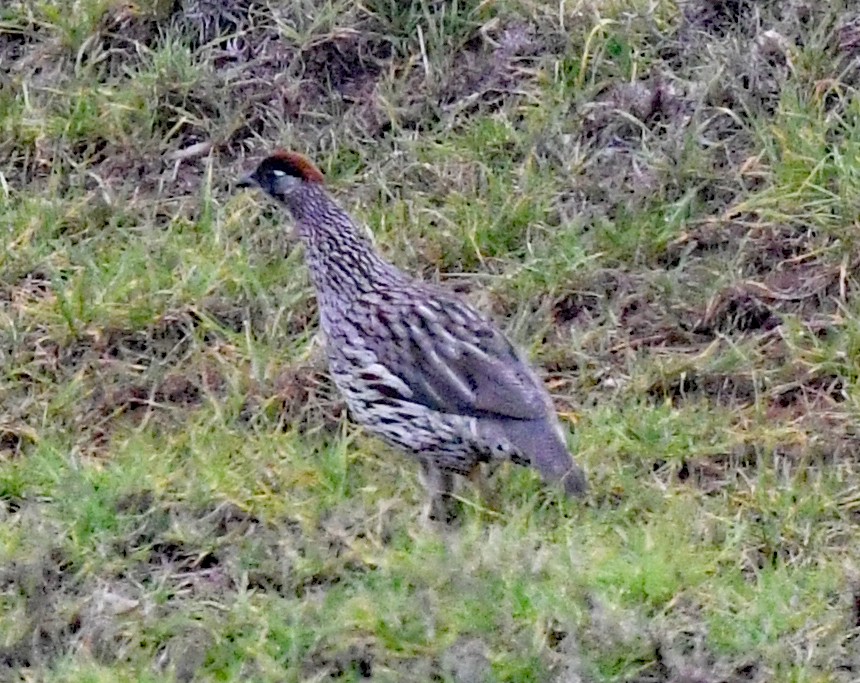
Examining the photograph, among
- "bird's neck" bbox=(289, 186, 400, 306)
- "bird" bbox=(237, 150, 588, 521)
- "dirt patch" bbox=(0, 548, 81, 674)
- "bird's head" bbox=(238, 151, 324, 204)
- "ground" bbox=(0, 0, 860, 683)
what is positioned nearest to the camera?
"ground" bbox=(0, 0, 860, 683)

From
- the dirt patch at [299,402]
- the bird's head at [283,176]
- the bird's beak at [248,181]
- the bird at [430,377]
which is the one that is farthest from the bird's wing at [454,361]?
the bird's beak at [248,181]

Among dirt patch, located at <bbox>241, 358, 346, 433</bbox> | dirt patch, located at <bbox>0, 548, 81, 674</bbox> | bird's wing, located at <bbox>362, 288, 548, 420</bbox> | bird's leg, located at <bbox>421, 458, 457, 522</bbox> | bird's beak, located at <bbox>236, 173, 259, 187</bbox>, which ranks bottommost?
dirt patch, located at <bbox>241, 358, 346, 433</bbox>

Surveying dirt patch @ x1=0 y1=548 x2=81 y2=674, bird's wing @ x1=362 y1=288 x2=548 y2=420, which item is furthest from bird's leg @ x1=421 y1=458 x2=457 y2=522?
dirt patch @ x1=0 y1=548 x2=81 y2=674

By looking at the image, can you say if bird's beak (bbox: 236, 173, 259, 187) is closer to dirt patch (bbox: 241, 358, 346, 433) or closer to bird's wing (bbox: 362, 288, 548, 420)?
dirt patch (bbox: 241, 358, 346, 433)

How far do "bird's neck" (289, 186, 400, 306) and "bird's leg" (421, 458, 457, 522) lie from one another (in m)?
0.74

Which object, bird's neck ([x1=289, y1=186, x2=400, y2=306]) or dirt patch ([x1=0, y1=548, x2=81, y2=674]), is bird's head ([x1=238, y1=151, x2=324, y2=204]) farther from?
dirt patch ([x1=0, y1=548, x2=81, y2=674])

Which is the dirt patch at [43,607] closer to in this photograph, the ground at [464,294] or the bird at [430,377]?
the ground at [464,294]

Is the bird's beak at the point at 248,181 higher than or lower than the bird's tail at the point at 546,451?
lower

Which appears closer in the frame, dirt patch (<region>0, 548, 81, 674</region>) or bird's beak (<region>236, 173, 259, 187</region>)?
dirt patch (<region>0, 548, 81, 674</region>)

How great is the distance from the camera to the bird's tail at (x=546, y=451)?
6367mm

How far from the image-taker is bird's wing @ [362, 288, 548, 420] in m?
6.64

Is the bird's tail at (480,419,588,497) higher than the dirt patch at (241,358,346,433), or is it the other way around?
the bird's tail at (480,419,588,497)

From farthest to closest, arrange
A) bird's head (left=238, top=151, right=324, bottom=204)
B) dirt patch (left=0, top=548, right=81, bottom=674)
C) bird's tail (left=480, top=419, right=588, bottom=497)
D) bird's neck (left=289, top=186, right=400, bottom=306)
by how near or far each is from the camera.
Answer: bird's head (left=238, top=151, right=324, bottom=204)
bird's neck (left=289, top=186, right=400, bottom=306)
bird's tail (left=480, top=419, right=588, bottom=497)
dirt patch (left=0, top=548, right=81, bottom=674)

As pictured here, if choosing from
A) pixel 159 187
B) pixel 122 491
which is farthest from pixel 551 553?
pixel 159 187
